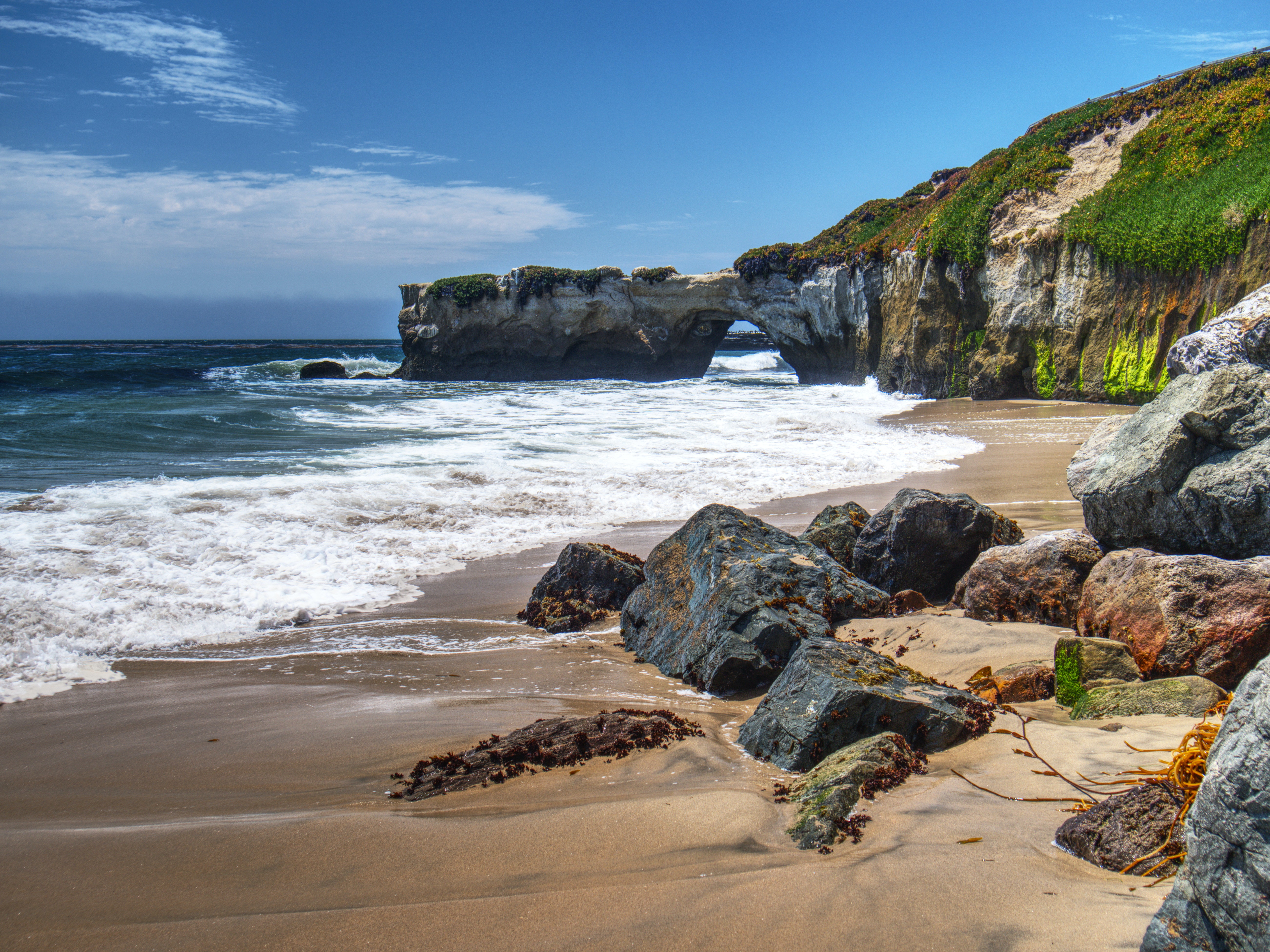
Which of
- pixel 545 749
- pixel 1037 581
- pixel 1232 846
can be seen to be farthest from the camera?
pixel 1037 581

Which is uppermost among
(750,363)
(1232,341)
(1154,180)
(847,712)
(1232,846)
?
(1154,180)

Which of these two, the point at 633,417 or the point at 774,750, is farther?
the point at 633,417

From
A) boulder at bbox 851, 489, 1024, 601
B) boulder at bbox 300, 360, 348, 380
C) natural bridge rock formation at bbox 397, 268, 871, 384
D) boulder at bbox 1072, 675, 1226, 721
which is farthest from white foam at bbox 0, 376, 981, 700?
boulder at bbox 300, 360, 348, 380

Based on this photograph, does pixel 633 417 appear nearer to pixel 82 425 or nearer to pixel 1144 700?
pixel 82 425

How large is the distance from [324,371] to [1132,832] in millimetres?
42404

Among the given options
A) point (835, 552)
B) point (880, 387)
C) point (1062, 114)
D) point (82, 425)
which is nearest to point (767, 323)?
point (880, 387)

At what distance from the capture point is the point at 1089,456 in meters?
5.12

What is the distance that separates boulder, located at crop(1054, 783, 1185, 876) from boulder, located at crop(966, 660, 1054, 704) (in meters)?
1.33

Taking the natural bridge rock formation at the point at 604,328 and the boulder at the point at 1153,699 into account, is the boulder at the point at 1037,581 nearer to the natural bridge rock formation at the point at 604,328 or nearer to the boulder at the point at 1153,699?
the boulder at the point at 1153,699

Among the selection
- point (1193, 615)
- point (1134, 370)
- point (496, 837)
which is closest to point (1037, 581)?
point (1193, 615)

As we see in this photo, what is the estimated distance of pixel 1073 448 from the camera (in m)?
11.8

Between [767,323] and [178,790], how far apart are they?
32.3 metres

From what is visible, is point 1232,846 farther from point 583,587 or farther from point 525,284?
point 525,284

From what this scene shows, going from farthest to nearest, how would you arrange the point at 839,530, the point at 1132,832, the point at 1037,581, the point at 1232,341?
the point at 1232,341, the point at 839,530, the point at 1037,581, the point at 1132,832
